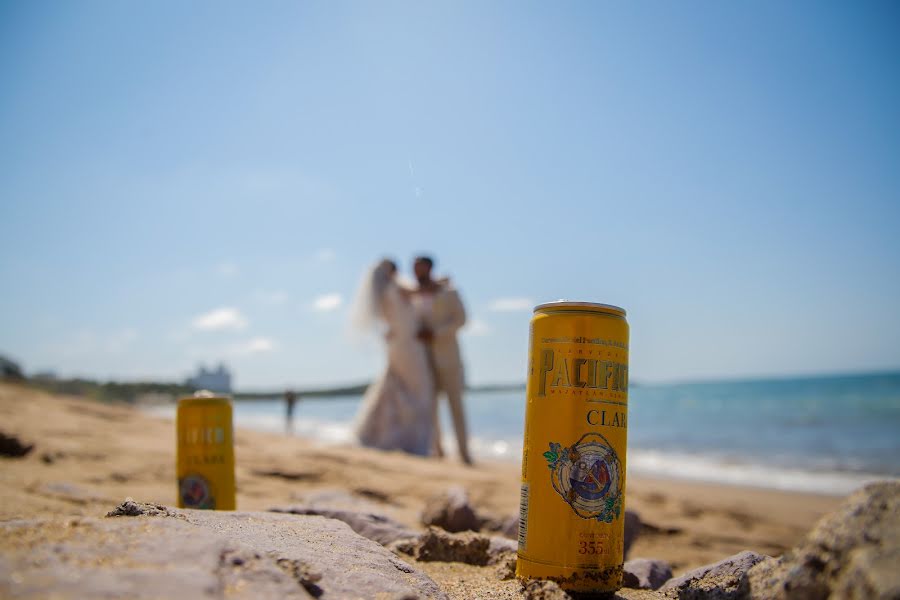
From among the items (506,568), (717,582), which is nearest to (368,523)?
(506,568)

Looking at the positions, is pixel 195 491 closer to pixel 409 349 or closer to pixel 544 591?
pixel 544 591

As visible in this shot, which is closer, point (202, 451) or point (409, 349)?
point (202, 451)

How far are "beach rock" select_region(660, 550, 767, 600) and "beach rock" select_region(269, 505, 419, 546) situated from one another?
1145 millimetres

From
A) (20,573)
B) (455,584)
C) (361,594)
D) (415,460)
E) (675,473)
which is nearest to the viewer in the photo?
(20,573)

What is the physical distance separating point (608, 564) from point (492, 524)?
1.97 m

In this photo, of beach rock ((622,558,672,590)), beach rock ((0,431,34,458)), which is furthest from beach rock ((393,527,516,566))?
beach rock ((0,431,34,458))

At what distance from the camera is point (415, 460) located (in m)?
7.00

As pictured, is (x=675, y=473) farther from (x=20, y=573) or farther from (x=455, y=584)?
(x=20, y=573)

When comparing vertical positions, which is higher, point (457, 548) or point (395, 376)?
point (395, 376)

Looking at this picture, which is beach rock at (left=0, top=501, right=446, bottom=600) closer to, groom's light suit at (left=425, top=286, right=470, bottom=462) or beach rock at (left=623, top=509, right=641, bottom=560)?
beach rock at (left=623, top=509, right=641, bottom=560)

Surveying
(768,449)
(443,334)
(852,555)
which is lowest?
(768,449)

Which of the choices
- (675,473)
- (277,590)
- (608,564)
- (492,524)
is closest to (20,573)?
(277,590)

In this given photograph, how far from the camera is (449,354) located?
858 centimetres

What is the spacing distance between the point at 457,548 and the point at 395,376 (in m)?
5.99
